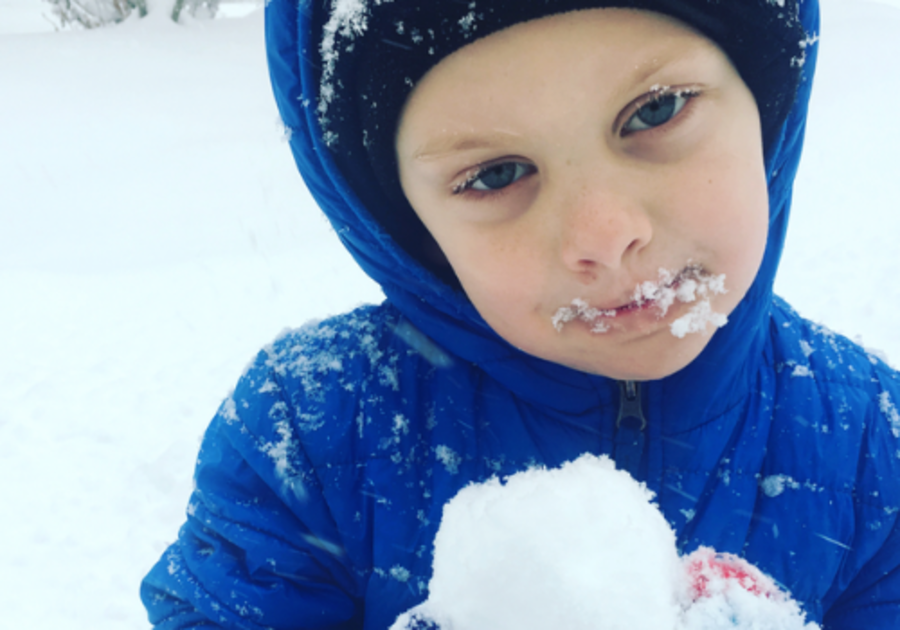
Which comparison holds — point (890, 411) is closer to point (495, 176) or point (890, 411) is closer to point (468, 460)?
point (468, 460)

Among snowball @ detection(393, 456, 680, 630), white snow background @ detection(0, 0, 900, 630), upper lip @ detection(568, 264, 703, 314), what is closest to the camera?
snowball @ detection(393, 456, 680, 630)

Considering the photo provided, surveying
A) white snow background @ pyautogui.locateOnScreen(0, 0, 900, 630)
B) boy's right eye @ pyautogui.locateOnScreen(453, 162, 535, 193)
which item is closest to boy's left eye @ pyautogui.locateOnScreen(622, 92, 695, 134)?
boy's right eye @ pyautogui.locateOnScreen(453, 162, 535, 193)

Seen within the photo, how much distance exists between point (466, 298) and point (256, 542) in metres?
0.60

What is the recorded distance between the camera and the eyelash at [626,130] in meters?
0.83

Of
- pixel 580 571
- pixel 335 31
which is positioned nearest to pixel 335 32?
pixel 335 31

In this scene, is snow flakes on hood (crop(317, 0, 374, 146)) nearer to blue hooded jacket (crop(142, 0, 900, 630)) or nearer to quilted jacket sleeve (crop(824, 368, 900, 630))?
blue hooded jacket (crop(142, 0, 900, 630))

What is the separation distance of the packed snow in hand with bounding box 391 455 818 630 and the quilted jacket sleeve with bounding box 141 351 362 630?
0.49 metres

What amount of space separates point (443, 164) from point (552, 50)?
0.73 feet

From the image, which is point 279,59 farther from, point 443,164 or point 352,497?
point 352,497

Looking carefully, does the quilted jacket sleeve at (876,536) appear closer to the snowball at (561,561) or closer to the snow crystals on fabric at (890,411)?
the snow crystals on fabric at (890,411)

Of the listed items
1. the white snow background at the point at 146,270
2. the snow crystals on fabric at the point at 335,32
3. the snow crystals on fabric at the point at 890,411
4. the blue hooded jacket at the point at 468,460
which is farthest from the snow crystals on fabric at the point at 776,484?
the white snow background at the point at 146,270

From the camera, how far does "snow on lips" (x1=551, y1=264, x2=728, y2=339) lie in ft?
2.96

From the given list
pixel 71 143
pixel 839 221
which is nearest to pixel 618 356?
pixel 839 221

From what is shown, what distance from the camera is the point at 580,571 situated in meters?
0.65
